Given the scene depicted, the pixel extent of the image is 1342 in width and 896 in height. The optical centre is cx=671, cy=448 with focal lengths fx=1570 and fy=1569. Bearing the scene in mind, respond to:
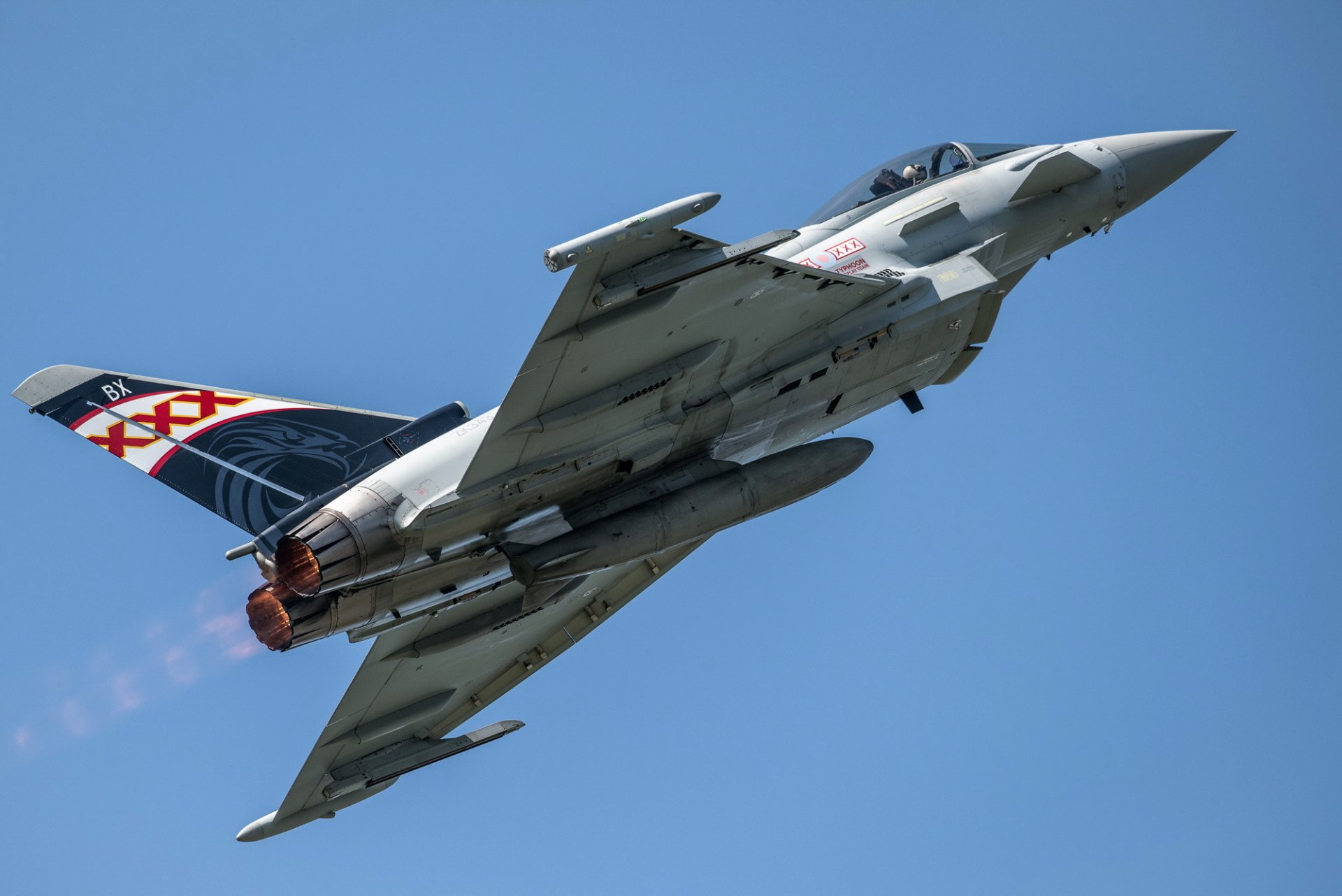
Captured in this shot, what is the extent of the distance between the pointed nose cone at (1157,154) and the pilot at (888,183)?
8.16 ft

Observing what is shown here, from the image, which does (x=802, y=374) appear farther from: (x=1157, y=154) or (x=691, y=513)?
(x=1157, y=154)

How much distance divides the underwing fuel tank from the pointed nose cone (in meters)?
4.92

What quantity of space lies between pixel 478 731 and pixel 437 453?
19.5 ft

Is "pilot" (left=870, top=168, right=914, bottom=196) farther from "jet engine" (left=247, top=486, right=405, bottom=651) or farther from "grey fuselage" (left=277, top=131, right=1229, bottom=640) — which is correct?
"jet engine" (left=247, top=486, right=405, bottom=651)

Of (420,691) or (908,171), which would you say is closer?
(908,171)

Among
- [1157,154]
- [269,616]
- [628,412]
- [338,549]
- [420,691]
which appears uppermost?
[1157,154]

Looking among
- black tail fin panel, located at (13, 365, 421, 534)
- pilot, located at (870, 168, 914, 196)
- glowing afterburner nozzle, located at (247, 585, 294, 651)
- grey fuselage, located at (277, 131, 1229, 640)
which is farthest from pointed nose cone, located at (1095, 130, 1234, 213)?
glowing afterburner nozzle, located at (247, 585, 294, 651)

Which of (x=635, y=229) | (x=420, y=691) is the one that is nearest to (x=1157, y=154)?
(x=635, y=229)

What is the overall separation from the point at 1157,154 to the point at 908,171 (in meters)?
3.07

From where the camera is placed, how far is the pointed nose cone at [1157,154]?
17.9 meters

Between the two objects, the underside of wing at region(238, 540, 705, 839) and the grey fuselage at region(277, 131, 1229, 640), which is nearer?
the grey fuselage at region(277, 131, 1229, 640)

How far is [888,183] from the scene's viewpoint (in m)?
17.3

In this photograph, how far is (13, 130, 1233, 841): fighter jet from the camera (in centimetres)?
1382

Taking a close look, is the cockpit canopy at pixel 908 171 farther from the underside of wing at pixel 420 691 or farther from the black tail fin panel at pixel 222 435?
the black tail fin panel at pixel 222 435
